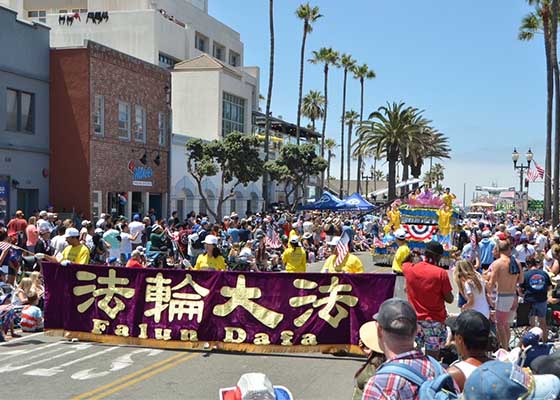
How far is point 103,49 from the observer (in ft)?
97.3

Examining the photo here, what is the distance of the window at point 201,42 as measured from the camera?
59656 millimetres

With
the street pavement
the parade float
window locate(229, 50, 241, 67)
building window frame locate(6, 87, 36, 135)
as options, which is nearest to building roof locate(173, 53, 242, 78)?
window locate(229, 50, 241, 67)

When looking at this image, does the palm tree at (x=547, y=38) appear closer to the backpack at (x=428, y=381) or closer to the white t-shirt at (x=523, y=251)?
the white t-shirt at (x=523, y=251)

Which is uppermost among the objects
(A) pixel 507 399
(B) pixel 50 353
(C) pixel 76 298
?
(A) pixel 507 399

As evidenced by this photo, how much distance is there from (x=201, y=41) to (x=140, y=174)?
30.4 m

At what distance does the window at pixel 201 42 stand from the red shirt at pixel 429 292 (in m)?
54.0

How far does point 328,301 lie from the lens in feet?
33.5

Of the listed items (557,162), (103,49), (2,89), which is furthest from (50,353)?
(557,162)

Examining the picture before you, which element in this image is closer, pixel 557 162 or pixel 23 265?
pixel 23 265

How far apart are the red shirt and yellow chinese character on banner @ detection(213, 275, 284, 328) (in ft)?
9.65

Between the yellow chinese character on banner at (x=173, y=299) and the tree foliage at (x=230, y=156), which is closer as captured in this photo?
the yellow chinese character on banner at (x=173, y=299)

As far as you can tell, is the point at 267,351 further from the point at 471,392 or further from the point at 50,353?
the point at 471,392

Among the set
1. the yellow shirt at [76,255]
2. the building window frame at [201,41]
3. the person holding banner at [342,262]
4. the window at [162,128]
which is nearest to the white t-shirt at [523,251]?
the person holding banner at [342,262]

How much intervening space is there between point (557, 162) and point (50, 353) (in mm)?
33177
